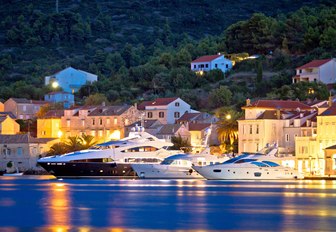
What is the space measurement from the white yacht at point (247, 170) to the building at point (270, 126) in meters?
11.3

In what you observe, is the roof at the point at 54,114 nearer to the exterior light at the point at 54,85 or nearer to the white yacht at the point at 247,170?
the exterior light at the point at 54,85

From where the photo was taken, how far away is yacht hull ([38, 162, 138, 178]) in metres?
93.8

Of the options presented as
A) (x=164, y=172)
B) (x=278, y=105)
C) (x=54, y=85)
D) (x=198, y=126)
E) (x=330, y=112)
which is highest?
(x=54, y=85)

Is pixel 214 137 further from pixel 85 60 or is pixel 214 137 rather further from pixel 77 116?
pixel 85 60

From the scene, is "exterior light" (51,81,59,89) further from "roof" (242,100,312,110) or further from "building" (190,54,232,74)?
"roof" (242,100,312,110)

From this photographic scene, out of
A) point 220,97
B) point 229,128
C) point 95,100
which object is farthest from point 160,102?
point 229,128

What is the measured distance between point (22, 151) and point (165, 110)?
15.7 metres

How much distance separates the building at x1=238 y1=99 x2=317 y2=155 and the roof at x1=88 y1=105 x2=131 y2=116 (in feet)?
61.9

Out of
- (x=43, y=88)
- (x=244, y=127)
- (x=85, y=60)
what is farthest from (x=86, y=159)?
(x=85, y=60)

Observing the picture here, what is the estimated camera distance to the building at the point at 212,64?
143 m

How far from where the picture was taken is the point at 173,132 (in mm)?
111438

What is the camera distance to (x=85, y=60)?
188750mm

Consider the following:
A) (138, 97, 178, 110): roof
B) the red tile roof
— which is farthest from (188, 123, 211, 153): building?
the red tile roof

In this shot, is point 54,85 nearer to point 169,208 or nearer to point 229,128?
point 229,128
